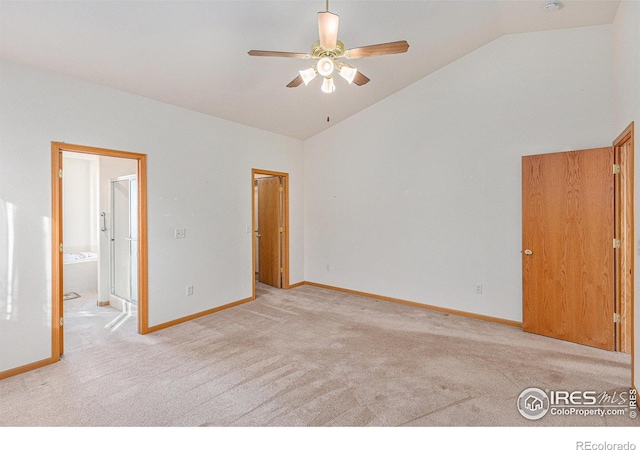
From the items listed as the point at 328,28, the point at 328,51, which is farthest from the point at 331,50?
the point at 328,28

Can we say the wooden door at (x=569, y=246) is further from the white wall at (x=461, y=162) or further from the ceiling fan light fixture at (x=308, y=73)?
the ceiling fan light fixture at (x=308, y=73)

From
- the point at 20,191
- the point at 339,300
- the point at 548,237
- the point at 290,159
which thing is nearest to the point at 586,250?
the point at 548,237

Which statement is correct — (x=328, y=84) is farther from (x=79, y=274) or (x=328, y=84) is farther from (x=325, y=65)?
(x=79, y=274)

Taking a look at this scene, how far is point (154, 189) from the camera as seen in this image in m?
3.71

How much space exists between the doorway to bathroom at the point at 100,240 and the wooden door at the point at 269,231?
2.26m

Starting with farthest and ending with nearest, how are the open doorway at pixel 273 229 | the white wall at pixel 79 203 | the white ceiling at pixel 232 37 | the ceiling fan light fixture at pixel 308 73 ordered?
the white wall at pixel 79 203, the open doorway at pixel 273 229, the ceiling fan light fixture at pixel 308 73, the white ceiling at pixel 232 37

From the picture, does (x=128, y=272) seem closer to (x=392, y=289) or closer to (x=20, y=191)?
(x=20, y=191)

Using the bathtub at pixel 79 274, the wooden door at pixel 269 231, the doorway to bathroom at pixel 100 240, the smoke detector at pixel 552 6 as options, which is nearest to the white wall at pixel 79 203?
the doorway to bathroom at pixel 100 240

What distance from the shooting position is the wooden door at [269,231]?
578cm

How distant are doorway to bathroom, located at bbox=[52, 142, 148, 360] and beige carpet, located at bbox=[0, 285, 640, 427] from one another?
0.38m

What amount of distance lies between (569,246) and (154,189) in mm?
→ 4668

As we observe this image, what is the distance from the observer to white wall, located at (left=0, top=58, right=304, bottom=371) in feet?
8.89

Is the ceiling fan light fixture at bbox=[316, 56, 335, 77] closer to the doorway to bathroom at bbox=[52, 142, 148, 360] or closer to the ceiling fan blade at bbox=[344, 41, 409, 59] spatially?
the ceiling fan blade at bbox=[344, 41, 409, 59]

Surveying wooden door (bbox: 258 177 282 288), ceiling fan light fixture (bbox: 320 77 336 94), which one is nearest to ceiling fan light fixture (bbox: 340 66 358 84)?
ceiling fan light fixture (bbox: 320 77 336 94)
